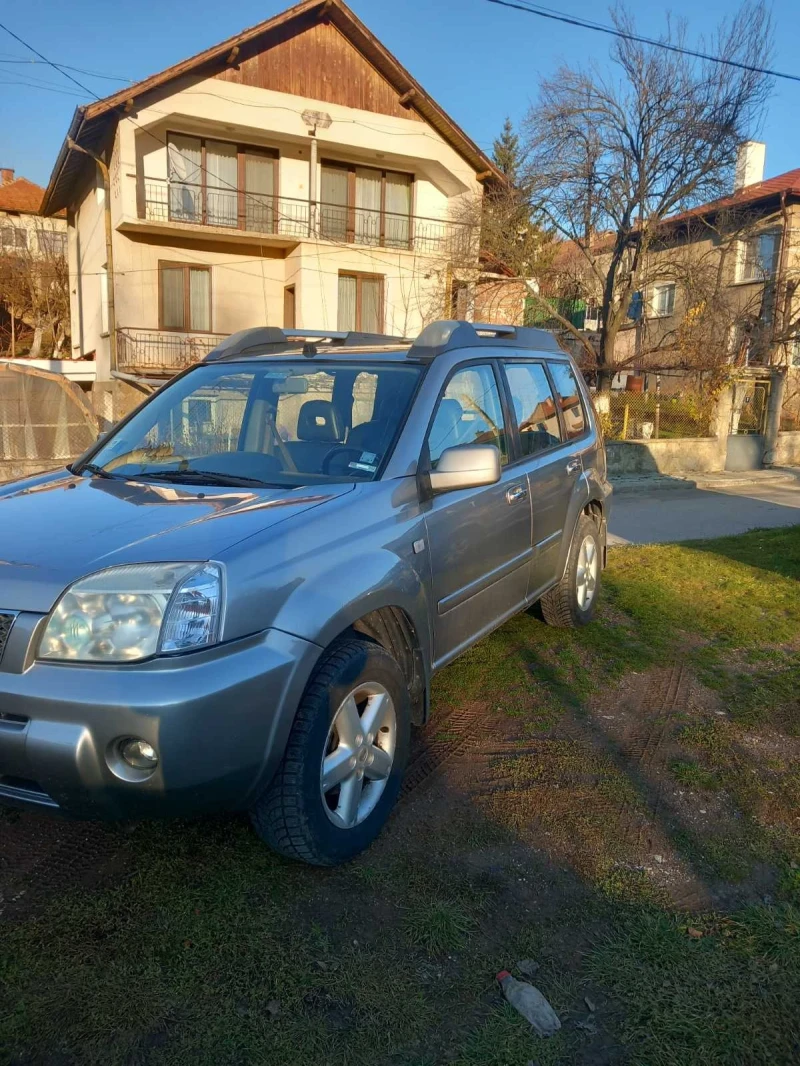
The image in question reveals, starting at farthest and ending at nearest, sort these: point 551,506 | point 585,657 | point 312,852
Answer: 1. point 585,657
2. point 551,506
3. point 312,852

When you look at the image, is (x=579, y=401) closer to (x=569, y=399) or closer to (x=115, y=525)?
(x=569, y=399)

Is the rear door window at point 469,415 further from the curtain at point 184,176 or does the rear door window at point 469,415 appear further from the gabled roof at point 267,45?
the curtain at point 184,176

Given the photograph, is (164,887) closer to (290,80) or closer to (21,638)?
(21,638)

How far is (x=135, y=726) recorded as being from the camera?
225 cm

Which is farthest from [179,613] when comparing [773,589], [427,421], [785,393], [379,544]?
[785,393]

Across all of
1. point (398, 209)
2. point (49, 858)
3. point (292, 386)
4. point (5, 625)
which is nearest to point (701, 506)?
point (292, 386)

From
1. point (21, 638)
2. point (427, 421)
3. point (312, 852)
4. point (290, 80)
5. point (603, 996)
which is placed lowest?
point (603, 996)

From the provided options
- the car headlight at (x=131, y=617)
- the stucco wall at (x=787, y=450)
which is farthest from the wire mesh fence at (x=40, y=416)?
the stucco wall at (x=787, y=450)

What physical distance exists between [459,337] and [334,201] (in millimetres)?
20690

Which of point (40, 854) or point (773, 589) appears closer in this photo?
point (40, 854)

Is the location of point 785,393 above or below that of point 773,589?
above

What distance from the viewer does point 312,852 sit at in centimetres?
269

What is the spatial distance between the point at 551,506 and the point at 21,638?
3160mm

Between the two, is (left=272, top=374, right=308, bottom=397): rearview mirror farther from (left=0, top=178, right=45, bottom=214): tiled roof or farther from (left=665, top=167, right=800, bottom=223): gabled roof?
(left=0, top=178, right=45, bottom=214): tiled roof
